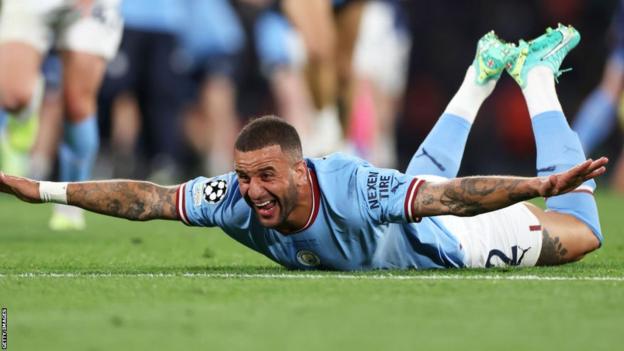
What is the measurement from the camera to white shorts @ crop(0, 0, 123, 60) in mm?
9414

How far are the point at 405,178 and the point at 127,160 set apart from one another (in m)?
11.7

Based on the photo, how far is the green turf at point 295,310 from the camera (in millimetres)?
4594

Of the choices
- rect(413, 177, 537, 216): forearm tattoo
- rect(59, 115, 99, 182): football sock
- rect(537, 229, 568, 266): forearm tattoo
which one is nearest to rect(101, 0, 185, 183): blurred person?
rect(59, 115, 99, 182): football sock

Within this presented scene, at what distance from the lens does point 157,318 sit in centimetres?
505

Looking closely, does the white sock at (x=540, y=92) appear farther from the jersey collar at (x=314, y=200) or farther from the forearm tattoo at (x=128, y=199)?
the forearm tattoo at (x=128, y=199)

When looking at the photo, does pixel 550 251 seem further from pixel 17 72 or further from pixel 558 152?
pixel 17 72

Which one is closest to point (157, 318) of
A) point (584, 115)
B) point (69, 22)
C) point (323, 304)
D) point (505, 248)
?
point (323, 304)

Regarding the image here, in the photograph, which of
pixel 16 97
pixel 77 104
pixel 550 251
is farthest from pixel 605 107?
pixel 550 251

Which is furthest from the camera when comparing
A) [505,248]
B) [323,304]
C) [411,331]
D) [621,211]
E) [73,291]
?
[621,211]

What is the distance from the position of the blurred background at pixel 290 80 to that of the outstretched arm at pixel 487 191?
10082 millimetres

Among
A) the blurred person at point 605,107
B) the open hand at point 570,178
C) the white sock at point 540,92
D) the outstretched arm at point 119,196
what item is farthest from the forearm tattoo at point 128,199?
the blurred person at point 605,107

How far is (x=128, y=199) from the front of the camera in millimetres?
6449

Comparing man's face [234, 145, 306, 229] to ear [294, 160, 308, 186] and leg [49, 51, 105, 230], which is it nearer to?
ear [294, 160, 308, 186]

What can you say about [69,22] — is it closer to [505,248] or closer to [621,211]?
[505,248]
